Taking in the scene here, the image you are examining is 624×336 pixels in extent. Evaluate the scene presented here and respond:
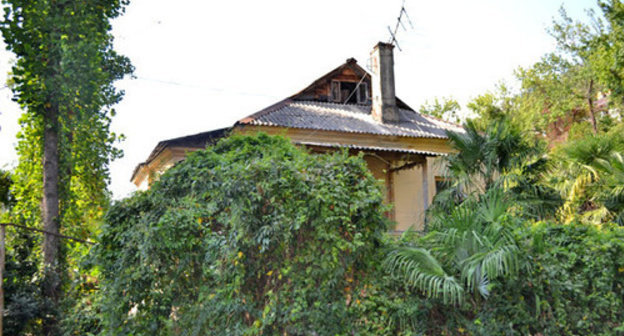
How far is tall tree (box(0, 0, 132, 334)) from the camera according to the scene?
9.06m

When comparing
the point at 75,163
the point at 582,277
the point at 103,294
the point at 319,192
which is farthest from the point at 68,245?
the point at 582,277

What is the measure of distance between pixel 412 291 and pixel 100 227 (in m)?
3.71

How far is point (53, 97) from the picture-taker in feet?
30.3

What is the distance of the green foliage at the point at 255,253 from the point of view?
4.86 meters

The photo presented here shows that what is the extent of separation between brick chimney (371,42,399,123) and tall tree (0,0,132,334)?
9.67 m

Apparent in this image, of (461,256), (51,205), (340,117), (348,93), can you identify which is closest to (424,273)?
(461,256)

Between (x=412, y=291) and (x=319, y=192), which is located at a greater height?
(x=319, y=192)

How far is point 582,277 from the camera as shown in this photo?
5.10 metres

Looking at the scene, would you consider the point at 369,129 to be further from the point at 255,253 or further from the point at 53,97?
the point at 255,253

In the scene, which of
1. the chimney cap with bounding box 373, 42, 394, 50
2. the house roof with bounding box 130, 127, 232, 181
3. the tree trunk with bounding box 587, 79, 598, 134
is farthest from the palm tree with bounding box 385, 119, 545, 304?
the tree trunk with bounding box 587, 79, 598, 134

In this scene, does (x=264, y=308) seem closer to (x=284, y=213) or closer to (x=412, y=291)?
(x=284, y=213)

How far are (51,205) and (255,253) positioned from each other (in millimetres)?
5602

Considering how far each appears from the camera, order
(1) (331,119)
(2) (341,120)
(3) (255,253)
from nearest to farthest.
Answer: (3) (255,253) → (1) (331,119) → (2) (341,120)

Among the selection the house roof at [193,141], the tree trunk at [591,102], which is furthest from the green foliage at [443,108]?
the house roof at [193,141]
